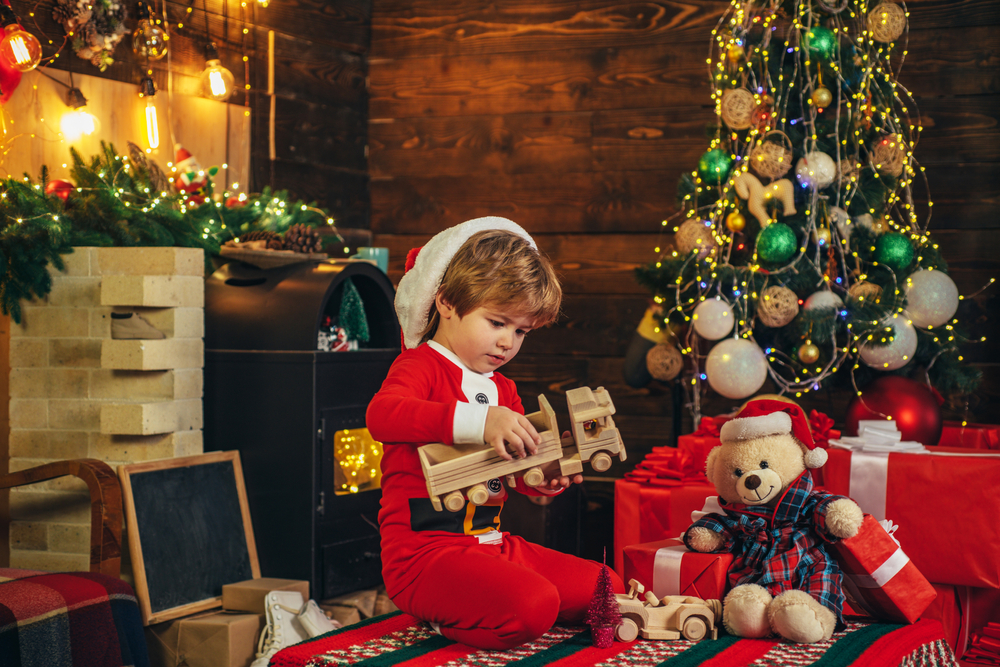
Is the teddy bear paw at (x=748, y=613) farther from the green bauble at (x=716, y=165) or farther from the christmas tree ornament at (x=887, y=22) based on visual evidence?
the christmas tree ornament at (x=887, y=22)

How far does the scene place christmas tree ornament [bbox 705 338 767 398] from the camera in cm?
282

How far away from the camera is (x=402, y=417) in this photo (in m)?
1.64

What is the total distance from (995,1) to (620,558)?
8.49 feet

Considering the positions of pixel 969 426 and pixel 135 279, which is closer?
pixel 135 279

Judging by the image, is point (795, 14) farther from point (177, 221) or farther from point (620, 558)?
point (177, 221)

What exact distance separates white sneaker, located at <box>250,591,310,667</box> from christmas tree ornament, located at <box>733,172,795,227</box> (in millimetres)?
1734

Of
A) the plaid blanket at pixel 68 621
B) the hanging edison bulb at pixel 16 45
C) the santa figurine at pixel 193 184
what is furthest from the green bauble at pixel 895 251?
the hanging edison bulb at pixel 16 45

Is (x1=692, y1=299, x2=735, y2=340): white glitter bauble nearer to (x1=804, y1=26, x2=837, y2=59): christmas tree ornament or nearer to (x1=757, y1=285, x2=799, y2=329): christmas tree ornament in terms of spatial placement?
(x1=757, y1=285, x2=799, y2=329): christmas tree ornament

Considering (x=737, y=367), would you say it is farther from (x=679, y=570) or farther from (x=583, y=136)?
(x=583, y=136)

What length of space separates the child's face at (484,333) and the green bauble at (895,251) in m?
1.57

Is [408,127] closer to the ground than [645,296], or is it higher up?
higher up

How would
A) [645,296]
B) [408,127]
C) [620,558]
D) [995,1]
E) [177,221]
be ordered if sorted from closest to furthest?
[620,558] < [177,221] < [995,1] < [645,296] < [408,127]

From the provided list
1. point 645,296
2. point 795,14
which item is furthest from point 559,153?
point 795,14

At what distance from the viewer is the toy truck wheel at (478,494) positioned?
5.14 ft
